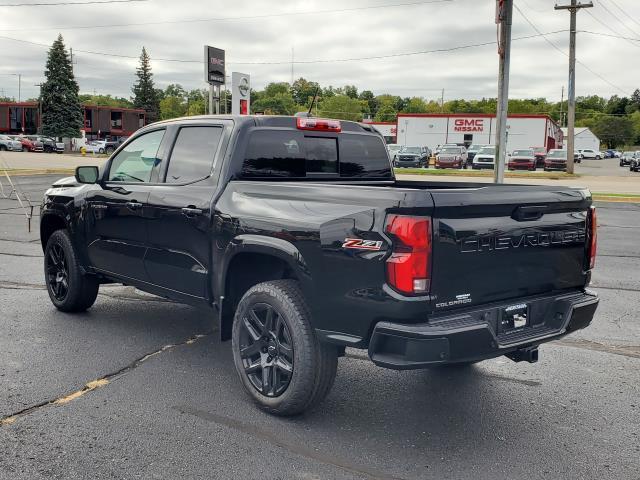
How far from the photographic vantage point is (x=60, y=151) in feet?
191

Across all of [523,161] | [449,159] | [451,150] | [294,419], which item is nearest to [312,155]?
[294,419]

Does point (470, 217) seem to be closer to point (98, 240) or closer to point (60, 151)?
point (98, 240)

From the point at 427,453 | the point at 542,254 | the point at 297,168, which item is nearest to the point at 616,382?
the point at 542,254

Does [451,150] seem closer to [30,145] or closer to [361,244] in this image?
[30,145]

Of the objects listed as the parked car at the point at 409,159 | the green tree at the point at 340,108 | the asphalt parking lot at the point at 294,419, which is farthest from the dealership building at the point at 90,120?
the asphalt parking lot at the point at 294,419

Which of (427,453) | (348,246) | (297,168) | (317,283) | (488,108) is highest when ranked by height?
(488,108)

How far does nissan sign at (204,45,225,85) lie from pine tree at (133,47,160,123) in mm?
85735

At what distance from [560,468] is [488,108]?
160m

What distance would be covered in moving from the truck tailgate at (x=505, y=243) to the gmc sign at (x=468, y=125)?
235 feet

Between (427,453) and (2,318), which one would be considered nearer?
(427,453)

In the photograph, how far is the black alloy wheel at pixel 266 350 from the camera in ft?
12.8

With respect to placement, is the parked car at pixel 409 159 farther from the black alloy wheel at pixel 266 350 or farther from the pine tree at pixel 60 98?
the pine tree at pixel 60 98

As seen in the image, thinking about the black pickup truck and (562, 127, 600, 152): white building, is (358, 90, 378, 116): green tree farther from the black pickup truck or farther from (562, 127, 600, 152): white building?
the black pickup truck

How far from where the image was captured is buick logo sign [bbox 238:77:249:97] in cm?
2248
